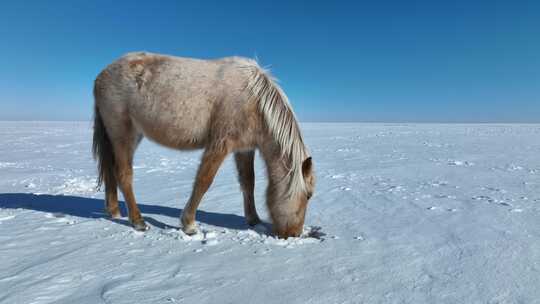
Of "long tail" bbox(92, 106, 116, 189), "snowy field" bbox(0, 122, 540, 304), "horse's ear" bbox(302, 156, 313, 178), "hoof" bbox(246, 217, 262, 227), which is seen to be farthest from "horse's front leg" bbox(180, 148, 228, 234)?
"long tail" bbox(92, 106, 116, 189)

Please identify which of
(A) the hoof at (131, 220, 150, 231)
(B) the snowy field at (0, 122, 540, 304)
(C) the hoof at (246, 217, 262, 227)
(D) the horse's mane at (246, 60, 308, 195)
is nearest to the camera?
(B) the snowy field at (0, 122, 540, 304)

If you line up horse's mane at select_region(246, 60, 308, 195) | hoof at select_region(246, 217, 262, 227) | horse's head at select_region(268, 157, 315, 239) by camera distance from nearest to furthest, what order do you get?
horse's head at select_region(268, 157, 315, 239), horse's mane at select_region(246, 60, 308, 195), hoof at select_region(246, 217, 262, 227)

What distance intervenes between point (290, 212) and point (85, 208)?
332 cm

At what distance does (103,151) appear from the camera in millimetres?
4633

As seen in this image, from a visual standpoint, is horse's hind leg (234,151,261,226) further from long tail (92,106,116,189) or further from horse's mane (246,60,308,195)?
long tail (92,106,116,189)

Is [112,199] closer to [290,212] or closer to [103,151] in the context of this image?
[103,151]

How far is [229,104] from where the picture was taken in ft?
12.5

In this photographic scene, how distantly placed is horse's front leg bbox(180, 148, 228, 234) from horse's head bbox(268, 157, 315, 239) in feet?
2.50

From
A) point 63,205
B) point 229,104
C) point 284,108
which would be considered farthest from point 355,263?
point 63,205

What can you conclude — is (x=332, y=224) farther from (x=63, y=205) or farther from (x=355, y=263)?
(x=63, y=205)

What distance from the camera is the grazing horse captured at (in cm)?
372

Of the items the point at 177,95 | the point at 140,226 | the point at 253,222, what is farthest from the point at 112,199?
the point at 253,222

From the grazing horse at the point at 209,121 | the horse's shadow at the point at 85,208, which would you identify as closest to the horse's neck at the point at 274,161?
the grazing horse at the point at 209,121

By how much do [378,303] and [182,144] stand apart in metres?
2.90
